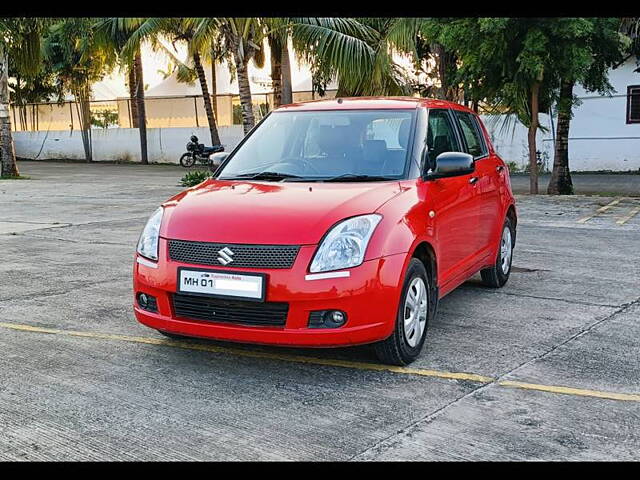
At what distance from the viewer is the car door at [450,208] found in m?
5.44

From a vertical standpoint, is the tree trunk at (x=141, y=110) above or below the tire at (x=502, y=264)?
above

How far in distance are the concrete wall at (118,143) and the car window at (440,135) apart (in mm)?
23725

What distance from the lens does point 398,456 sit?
353 cm

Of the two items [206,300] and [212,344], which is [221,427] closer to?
[206,300]

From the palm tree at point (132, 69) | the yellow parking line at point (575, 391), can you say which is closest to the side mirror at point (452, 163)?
the yellow parking line at point (575, 391)

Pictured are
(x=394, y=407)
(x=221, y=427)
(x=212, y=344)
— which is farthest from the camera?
(x=212, y=344)

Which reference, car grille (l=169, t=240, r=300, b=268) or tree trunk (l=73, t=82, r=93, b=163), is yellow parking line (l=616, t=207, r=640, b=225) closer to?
car grille (l=169, t=240, r=300, b=268)

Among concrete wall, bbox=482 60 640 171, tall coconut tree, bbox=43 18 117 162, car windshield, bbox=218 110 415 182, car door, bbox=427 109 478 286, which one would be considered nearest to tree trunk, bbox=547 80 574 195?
concrete wall, bbox=482 60 640 171

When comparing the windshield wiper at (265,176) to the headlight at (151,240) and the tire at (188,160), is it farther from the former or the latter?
the tire at (188,160)

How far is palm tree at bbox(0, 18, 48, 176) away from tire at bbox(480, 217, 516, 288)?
18637mm

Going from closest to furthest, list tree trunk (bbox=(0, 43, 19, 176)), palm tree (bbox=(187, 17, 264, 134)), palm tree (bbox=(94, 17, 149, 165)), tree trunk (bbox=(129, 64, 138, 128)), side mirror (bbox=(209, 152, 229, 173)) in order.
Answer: side mirror (bbox=(209, 152, 229, 173))
palm tree (bbox=(187, 17, 264, 134))
tree trunk (bbox=(0, 43, 19, 176))
palm tree (bbox=(94, 17, 149, 165))
tree trunk (bbox=(129, 64, 138, 128))

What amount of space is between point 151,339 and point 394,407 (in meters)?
2.09

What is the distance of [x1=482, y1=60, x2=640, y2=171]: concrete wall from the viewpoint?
24.1 meters

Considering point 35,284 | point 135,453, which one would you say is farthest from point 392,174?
point 35,284
